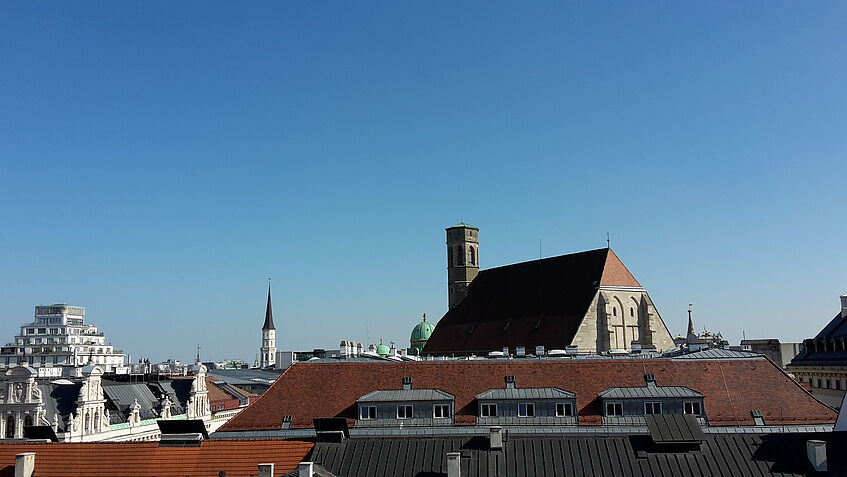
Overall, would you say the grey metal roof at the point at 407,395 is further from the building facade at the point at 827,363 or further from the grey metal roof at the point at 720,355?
the building facade at the point at 827,363

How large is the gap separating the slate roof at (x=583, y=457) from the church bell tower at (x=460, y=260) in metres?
81.7

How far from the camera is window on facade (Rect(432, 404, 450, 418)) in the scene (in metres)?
52.2

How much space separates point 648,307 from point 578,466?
59.7m

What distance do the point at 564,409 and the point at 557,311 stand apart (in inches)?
1714

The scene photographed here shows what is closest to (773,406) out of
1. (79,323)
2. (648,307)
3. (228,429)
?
(228,429)

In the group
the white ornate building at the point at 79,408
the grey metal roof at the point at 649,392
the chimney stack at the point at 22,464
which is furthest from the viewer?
the white ornate building at the point at 79,408

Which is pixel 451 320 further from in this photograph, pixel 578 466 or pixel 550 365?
A: pixel 578 466

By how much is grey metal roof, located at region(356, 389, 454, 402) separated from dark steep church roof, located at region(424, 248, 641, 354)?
39.1 metres

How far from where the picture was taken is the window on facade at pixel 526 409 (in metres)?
51.9

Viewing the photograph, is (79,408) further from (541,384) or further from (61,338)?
(61,338)

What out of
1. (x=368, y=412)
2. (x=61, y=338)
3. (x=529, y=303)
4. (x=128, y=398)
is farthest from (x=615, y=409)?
(x=61, y=338)

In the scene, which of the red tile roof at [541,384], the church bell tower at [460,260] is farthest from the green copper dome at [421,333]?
the red tile roof at [541,384]

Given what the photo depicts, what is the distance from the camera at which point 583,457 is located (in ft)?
120

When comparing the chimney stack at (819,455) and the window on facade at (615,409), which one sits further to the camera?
the window on facade at (615,409)
